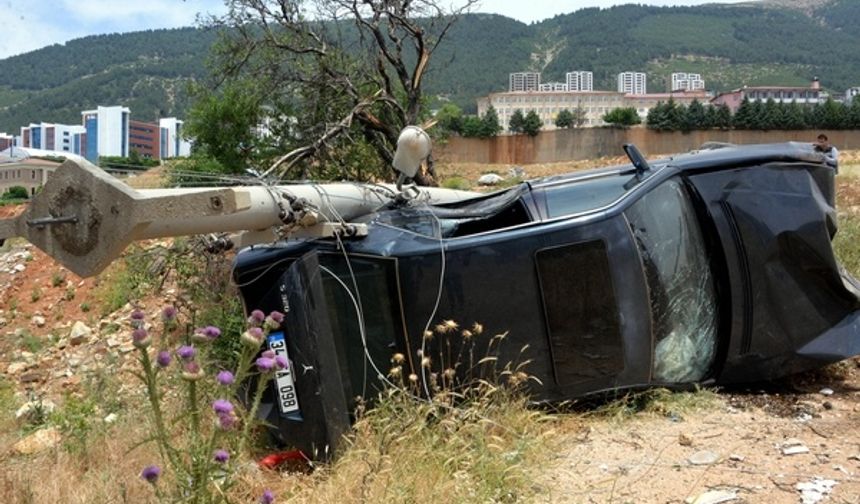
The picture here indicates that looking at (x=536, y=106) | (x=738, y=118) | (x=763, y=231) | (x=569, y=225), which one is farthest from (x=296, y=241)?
(x=536, y=106)

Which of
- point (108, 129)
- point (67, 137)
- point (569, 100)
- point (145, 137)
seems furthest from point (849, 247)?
point (569, 100)

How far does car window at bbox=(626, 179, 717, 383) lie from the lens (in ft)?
15.6

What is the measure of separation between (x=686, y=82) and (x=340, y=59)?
499 feet

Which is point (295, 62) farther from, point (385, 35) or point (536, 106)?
point (536, 106)

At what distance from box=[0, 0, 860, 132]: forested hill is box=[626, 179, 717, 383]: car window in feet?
395

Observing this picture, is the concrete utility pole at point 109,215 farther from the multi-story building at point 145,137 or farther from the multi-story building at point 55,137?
the multi-story building at point 145,137

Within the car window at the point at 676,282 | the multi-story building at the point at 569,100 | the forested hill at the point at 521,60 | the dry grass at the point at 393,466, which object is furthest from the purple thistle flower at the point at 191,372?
the forested hill at the point at 521,60

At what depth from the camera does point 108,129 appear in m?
87.9

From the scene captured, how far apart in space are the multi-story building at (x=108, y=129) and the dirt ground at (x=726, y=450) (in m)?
88.5

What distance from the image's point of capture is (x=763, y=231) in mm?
4980

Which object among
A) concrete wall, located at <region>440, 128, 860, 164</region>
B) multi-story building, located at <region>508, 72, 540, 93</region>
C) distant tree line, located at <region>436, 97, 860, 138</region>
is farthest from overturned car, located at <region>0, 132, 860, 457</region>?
multi-story building, located at <region>508, 72, 540, 93</region>

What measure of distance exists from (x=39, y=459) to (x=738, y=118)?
59.8m

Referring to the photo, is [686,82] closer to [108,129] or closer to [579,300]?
[108,129]

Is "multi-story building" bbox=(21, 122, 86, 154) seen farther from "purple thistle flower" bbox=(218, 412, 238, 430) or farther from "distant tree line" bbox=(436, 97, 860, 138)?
"purple thistle flower" bbox=(218, 412, 238, 430)
